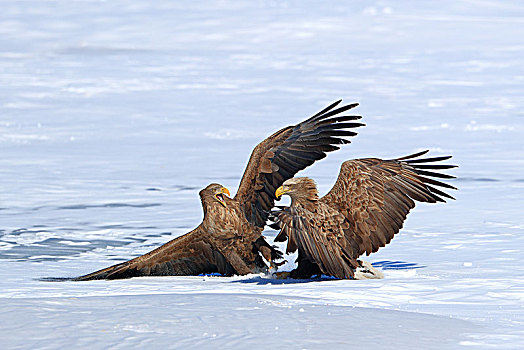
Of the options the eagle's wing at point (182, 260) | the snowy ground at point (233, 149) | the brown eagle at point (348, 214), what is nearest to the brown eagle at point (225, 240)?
the eagle's wing at point (182, 260)

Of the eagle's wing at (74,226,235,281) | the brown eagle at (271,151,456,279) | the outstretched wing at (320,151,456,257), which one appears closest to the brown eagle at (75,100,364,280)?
the eagle's wing at (74,226,235,281)

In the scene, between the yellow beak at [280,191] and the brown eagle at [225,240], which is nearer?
the yellow beak at [280,191]

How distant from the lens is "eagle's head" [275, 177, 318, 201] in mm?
6602

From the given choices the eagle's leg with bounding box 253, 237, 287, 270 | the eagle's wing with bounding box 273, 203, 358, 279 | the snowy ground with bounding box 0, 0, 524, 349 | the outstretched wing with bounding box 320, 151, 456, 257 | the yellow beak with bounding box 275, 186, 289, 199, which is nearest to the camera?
the snowy ground with bounding box 0, 0, 524, 349

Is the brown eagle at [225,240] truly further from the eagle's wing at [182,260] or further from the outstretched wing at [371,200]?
the outstretched wing at [371,200]

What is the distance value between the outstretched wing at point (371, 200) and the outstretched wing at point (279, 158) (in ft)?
1.64

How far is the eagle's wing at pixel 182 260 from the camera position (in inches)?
267

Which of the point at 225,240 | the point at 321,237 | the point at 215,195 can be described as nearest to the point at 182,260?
the point at 225,240

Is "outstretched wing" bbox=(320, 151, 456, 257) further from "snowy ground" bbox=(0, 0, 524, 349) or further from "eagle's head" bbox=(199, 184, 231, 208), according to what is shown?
"eagle's head" bbox=(199, 184, 231, 208)

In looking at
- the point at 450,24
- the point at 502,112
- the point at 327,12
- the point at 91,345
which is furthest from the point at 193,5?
the point at 91,345

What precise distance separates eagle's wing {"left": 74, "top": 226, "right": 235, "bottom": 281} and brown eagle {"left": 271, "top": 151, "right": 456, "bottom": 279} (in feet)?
1.64

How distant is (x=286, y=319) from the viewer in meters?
5.16

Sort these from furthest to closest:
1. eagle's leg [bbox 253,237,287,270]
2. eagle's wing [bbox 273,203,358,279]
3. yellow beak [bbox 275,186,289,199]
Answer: eagle's leg [bbox 253,237,287,270] < yellow beak [bbox 275,186,289,199] < eagle's wing [bbox 273,203,358,279]

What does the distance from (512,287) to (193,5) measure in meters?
31.2
